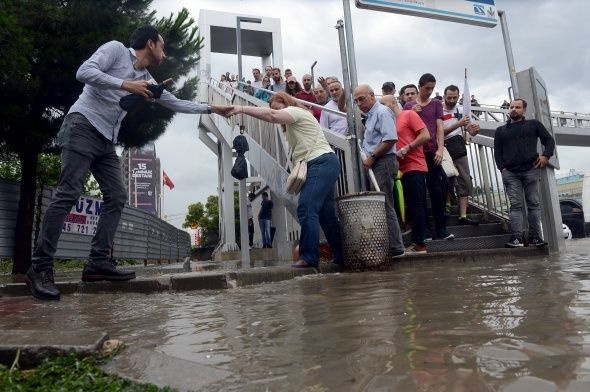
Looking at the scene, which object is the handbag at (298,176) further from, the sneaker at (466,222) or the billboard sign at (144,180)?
the billboard sign at (144,180)

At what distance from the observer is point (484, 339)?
62.4 inches

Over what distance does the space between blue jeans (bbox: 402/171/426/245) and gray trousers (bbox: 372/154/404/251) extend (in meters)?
0.31

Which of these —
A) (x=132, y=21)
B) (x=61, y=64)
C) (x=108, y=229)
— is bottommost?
(x=108, y=229)

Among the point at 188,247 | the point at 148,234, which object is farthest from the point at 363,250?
the point at 188,247

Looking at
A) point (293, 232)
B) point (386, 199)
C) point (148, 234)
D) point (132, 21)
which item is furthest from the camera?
point (148, 234)

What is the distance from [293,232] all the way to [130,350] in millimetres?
7976

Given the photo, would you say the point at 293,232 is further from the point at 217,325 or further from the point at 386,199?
the point at 217,325

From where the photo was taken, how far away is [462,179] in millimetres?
6633

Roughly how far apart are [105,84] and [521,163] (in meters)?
4.76

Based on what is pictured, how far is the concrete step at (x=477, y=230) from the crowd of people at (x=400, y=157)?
97 millimetres

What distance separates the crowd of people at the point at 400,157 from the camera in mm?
4660

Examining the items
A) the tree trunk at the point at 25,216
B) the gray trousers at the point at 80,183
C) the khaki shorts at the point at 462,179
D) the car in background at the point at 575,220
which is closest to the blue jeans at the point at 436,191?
the khaki shorts at the point at 462,179

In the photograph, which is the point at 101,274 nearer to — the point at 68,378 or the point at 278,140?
the point at 68,378

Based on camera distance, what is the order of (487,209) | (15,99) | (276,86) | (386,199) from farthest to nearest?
(276,86) → (15,99) → (487,209) → (386,199)
